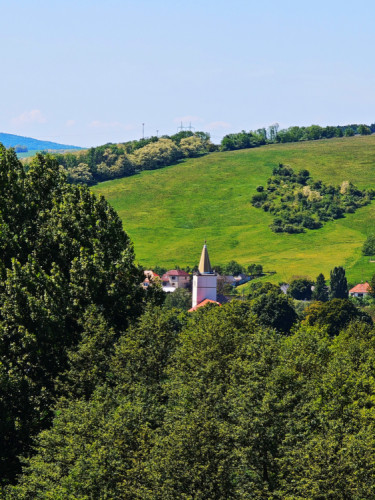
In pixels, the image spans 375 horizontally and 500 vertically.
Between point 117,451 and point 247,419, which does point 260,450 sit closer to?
point 247,419

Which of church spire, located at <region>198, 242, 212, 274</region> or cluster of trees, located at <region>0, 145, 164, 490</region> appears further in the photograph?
church spire, located at <region>198, 242, 212, 274</region>

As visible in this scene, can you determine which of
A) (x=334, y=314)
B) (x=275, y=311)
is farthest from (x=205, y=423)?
(x=275, y=311)

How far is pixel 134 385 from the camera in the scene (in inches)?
2170

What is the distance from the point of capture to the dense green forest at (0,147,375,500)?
1727 inches

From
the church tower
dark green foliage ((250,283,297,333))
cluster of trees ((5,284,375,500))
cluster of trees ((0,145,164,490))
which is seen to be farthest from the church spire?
cluster of trees ((5,284,375,500))

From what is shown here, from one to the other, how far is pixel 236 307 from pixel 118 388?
20471 mm

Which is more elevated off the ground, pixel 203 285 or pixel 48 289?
pixel 48 289

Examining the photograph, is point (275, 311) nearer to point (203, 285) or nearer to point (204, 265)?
point (203, 285)

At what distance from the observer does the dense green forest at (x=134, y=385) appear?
43875 mm

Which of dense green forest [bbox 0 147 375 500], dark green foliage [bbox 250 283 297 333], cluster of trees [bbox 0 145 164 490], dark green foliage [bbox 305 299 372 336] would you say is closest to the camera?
dense green forest [bbox 0 147 375 500]

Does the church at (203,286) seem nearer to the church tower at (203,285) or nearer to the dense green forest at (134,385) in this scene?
the church tower at (203,285)

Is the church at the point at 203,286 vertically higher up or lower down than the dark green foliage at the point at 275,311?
higher up

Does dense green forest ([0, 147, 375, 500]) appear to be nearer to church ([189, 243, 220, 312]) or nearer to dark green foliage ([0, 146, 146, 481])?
dark green foliage ([0, 146, 146, 481])

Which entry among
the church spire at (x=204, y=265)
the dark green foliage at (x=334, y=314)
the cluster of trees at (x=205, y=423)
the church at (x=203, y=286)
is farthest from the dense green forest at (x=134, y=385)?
the church at (x=203, y=286)
